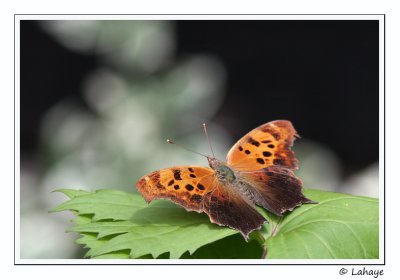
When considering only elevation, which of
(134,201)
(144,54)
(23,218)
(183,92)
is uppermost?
(144,54)

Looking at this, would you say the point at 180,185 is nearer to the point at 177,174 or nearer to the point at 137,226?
the point at 177,174

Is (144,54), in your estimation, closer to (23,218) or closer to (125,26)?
(125,26)

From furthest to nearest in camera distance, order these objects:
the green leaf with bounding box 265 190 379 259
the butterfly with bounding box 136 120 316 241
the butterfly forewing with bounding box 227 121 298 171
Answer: the butterfly forewing with bounding box 227 121 298 171 → the butterfly with bounding box 136 120 316 241 → the green leaf with bounding box 265 190 379 259

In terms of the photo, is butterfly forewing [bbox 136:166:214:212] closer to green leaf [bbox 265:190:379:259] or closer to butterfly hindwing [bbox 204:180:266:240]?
butterfly hindwing [bbox 204:180:266:240]

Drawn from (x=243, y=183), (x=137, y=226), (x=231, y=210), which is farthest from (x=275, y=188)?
(x=137, y=226)

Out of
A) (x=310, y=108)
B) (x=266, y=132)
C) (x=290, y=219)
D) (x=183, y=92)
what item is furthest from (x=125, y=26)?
(x=290, y=219)

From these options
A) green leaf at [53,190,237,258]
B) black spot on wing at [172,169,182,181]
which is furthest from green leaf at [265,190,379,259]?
black spot on wing at [172,169,182,181]
